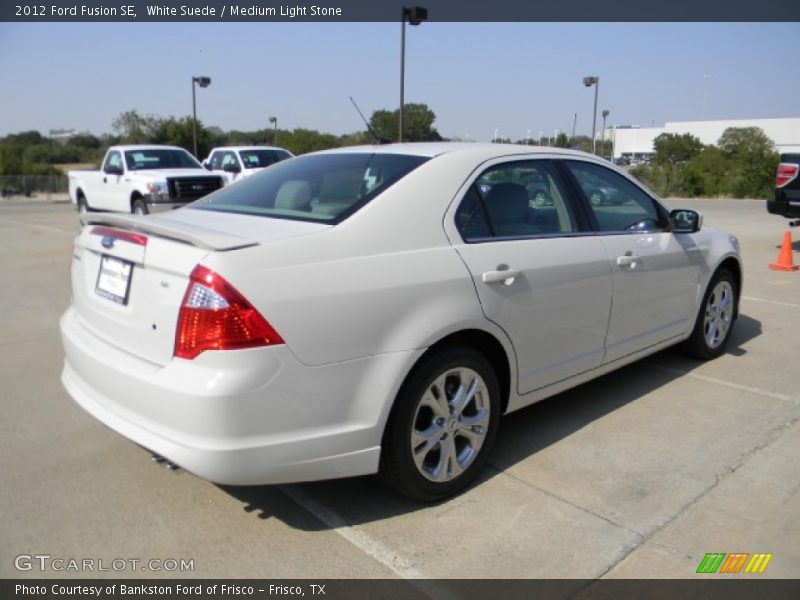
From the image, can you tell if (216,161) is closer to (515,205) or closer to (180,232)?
(515,205)

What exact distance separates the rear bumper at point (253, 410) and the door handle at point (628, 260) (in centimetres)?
177

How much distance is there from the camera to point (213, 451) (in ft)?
7.95

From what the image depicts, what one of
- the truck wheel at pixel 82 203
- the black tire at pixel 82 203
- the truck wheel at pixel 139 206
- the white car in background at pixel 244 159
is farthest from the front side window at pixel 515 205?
the truck wheel at pixel 82 203

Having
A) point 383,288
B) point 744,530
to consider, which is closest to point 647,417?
point 744,530

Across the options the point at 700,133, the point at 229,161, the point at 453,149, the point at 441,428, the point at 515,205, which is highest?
the point at 700,133

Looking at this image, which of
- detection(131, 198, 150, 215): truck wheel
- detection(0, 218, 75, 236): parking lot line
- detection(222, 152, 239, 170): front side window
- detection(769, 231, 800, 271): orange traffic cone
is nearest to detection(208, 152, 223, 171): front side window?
detection(222, 152, 239, 170): front side window

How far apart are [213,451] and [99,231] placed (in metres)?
1.32

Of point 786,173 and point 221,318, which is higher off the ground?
point 786,173

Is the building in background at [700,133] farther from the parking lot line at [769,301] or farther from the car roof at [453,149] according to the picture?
the car roof at [453,149]

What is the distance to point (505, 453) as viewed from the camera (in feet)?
11.8

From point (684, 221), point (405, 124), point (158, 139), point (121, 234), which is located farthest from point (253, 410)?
point (158, 139)

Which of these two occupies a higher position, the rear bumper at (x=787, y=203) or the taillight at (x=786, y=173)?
the taillight at (x=786, y=173)

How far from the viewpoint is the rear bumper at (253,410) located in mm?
2406

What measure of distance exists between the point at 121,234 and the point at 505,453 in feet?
7.38
